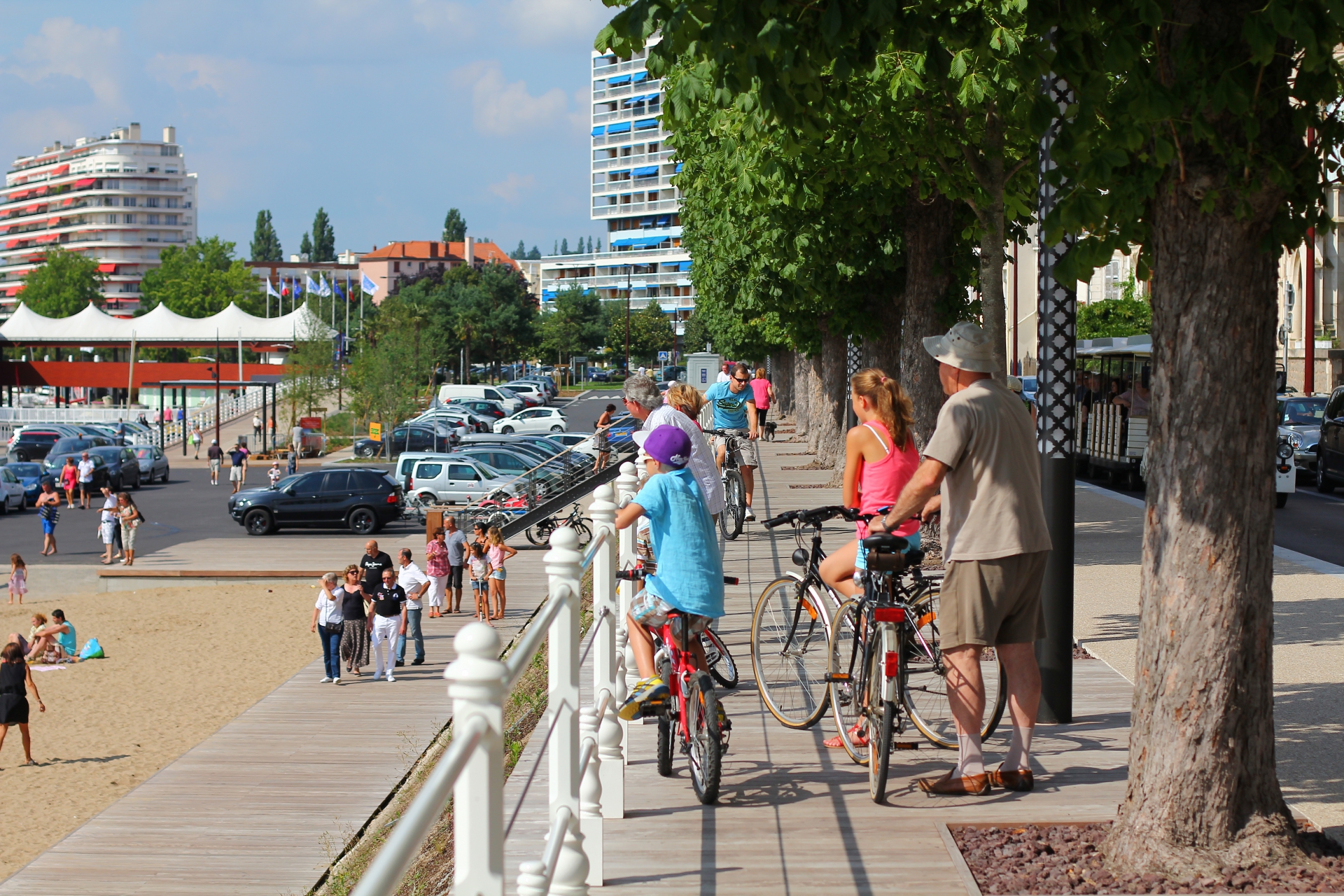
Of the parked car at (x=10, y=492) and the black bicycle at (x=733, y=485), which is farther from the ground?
the black bicycle at (x=733, y=485)

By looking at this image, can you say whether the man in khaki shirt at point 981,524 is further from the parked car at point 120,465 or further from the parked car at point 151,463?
the parked car at point 151,463

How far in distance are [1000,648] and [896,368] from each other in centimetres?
1721

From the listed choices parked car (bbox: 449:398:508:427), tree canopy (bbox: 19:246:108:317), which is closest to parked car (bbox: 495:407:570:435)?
parked car (bbox: 449:398:508:427)

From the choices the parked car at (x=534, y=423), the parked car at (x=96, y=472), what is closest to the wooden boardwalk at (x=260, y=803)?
the parked car at (x=96, y=472)

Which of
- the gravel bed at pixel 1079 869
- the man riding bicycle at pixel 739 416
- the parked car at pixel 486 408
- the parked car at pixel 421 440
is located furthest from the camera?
the parked car at pixel 486 408

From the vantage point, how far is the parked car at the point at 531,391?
271 ft

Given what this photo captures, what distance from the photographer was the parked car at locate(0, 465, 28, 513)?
144 feet

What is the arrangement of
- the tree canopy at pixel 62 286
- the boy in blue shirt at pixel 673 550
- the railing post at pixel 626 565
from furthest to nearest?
1. the tree canopy at pixel 62 286
2. the railing post at pixel 626 565
3. the boy in blue shirt at pixel 673 550

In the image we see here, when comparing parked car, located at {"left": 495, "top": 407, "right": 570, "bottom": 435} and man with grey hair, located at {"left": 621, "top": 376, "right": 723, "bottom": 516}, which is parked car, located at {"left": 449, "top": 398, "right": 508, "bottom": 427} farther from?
man with grey hair, located at {"left": 621, "top": 376, "right": 723, "bottom": 516}

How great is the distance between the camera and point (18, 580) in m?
29.2

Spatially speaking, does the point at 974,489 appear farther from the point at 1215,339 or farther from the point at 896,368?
the point at 896,368

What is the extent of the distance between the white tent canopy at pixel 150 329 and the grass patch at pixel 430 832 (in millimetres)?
73663

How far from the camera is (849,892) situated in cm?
489

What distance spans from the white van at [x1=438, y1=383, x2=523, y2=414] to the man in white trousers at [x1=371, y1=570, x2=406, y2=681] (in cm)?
5516
